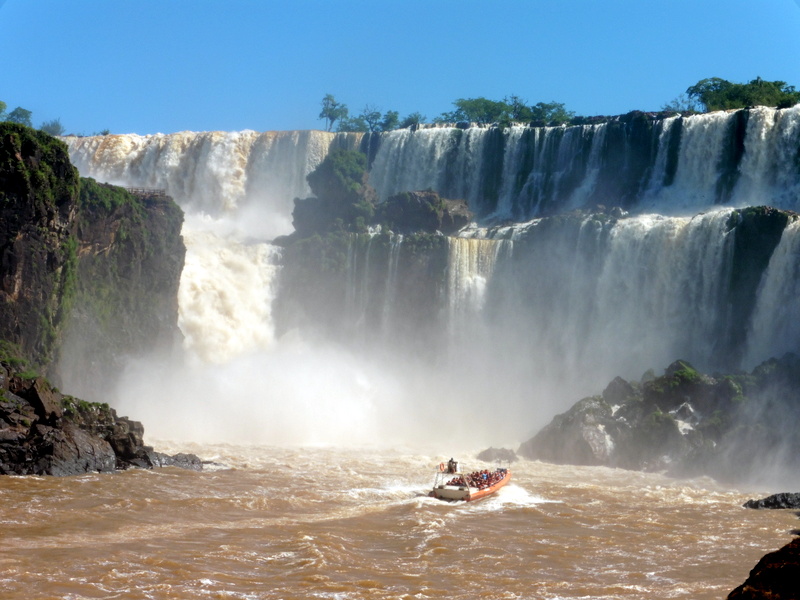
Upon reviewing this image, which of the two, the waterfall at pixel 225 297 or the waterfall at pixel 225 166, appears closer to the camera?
the waterfall at pixel 225 297

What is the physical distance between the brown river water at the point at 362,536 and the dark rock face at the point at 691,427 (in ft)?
6.59

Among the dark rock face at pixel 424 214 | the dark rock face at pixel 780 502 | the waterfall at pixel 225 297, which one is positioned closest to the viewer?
the dark rock face at pixel 780 502

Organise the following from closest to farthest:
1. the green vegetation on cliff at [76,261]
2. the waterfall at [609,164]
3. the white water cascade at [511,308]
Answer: the green vegetation on cliff at [76,261]
the white water cascade at [511,308]
the waterfall at [609,164]

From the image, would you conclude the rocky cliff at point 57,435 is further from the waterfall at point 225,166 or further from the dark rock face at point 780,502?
the waterfall at point 225,166

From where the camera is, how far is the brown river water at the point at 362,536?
15.7m

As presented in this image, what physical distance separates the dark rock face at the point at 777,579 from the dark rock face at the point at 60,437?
787 inches

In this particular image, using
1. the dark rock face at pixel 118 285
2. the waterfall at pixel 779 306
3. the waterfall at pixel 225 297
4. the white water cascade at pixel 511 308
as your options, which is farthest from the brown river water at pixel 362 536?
the waterfall at pixel 225 297

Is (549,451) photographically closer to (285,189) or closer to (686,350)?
(686,350)

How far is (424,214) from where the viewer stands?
47.8 metres

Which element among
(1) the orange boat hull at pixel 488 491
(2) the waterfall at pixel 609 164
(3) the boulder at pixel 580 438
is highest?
(2) the waterfall at pixel 609 164

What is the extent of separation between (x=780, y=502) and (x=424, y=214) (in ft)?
88.9

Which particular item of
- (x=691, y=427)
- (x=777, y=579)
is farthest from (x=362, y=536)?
(x=691, y=427)

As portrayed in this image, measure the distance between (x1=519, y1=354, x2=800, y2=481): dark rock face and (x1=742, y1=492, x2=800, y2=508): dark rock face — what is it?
16.2 ft

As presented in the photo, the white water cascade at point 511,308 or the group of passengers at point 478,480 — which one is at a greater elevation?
the white water cascade at point 511,308
